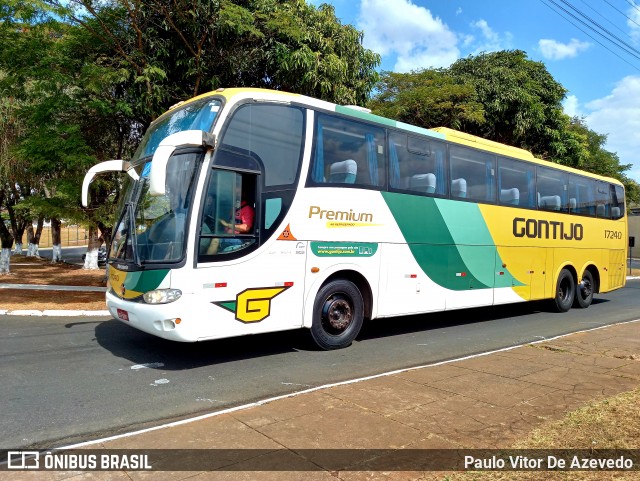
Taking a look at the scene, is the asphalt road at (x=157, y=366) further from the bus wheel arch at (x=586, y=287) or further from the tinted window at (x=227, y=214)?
the bus wheel arch at (x=586, y=287)

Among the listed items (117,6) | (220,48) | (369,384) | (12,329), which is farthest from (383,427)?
(117,6)

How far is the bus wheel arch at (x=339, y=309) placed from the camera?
7340 millimetres

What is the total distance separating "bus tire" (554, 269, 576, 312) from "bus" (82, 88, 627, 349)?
97.1 inches

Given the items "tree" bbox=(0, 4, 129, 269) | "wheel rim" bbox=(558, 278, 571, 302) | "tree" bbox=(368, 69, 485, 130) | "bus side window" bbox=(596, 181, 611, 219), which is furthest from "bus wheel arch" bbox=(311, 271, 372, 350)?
"tree" bbox=(368, 69, 485, 130)

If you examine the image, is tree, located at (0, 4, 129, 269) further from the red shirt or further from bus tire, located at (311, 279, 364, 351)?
bus tire, located at (311, 279, 364, 351)

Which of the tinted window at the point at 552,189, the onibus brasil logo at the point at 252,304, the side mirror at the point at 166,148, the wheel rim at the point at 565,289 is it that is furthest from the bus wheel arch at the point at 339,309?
the wheel rim at the point at 565,289

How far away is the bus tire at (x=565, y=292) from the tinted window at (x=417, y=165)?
18.5ft

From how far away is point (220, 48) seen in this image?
12.2 meters

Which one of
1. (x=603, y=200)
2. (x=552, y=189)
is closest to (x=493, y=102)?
(x=603, y=200)

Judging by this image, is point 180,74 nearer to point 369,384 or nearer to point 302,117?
point 302,117

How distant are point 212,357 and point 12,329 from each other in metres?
4.37

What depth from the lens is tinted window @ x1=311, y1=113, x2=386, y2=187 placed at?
24.0 feet

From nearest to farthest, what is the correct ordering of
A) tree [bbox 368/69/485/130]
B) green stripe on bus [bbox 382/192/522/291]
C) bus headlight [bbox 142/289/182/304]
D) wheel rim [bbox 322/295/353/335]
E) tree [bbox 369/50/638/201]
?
bus headlight [bbox 142/289/182/304] → wheel rim [bbox 322/295/353/335] → green stripe on bus [bbox 382/192/522/291] → tree [bbox 368/69/485/130] → tree [bbox 369/50/638/201]

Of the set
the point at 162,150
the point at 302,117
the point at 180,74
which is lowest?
the point at 162,150
